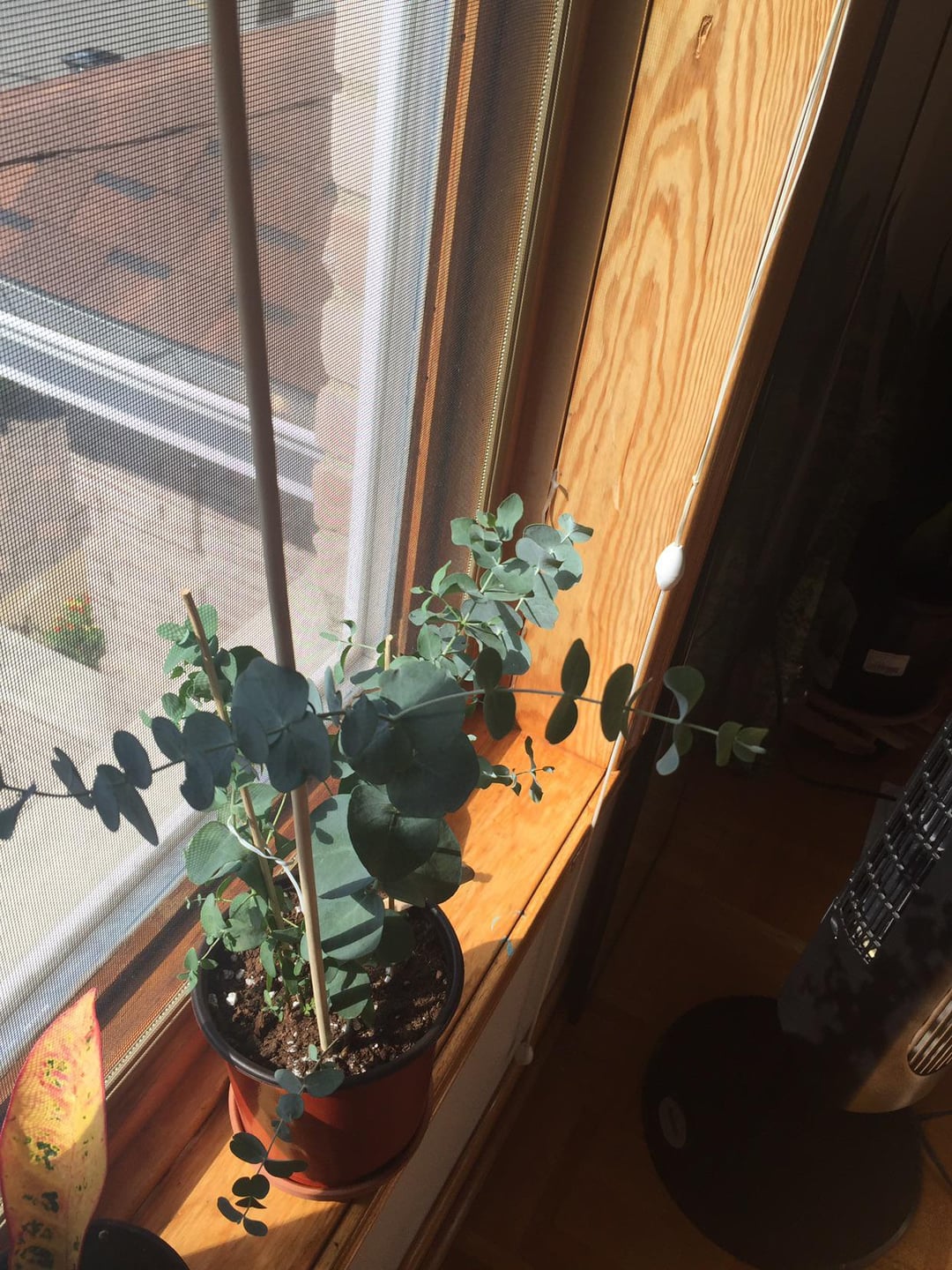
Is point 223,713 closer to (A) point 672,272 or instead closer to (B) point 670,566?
(B) point 670,566

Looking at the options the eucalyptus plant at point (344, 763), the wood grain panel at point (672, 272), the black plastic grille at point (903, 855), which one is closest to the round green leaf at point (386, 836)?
the eucalyptus plant at point (344, 763)

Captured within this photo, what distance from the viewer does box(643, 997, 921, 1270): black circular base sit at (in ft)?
3.54

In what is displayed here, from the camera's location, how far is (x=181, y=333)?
1.30 ft

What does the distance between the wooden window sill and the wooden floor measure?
1.60 ft

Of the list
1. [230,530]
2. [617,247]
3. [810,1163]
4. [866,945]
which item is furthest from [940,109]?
[810,1163]

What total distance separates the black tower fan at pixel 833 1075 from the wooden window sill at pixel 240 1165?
304mm

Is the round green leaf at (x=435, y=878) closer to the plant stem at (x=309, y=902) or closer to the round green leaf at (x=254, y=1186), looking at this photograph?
the plant stem at (x=309, y=902)

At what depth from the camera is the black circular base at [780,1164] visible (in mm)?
1080

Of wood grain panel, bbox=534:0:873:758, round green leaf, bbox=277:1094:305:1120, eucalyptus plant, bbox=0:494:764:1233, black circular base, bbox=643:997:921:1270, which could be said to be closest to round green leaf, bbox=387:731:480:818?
eucalyptus plant, bbox=0:494:764:1233

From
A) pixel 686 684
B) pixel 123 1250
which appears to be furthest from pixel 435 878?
pixel 123 1250

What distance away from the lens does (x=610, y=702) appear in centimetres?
40

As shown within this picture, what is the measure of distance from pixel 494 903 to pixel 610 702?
451 millimetres

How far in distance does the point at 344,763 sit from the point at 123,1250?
0.92 feet

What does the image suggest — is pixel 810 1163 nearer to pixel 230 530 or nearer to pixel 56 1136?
pixel 56 1136
